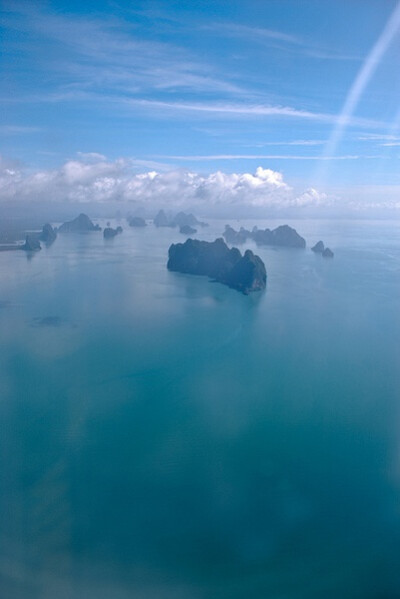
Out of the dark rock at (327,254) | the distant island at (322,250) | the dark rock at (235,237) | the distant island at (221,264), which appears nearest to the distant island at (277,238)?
the dark rock at (235,237)

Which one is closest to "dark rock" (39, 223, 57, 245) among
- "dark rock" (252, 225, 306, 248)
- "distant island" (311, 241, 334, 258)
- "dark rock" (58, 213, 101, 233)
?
"dark rock" (58, 213, 101, 233)

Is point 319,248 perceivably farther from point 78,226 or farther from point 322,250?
point 78,226

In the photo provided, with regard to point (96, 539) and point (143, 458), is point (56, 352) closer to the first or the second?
point (143, 458)

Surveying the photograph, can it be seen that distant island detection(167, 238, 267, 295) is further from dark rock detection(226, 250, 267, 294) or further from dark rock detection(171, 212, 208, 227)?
dark rock detection(171, 212, 208, 227)

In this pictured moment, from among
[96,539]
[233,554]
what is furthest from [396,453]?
[96,539]

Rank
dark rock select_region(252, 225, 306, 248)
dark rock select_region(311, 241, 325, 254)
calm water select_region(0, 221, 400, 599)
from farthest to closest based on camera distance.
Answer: dark rock select_region(252, 225, 306, 248) < dark rock select_region(311, 241, 325, 254) < calm water select_region(0, 221, 400, 599)

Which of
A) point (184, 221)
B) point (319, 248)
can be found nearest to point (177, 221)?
point (184, 221)

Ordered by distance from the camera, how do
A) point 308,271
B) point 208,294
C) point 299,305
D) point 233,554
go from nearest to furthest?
point 233,554
point 299,305
point 208,294
point 308,271
